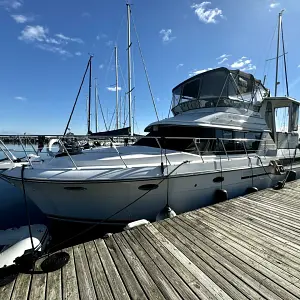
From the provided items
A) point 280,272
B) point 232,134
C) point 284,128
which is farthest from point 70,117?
point 280,272

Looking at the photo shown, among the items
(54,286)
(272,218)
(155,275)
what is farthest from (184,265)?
(272,218)

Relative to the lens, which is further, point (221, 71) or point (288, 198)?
point (221, 71)

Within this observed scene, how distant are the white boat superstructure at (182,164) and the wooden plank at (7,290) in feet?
7.21

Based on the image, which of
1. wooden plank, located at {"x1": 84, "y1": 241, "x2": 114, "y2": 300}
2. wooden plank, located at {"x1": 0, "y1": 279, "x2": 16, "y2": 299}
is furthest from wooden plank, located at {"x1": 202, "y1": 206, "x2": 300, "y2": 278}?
wooden plank, located at {"x1": 0, "y1": 279, "x2": 16, "y2": 299}

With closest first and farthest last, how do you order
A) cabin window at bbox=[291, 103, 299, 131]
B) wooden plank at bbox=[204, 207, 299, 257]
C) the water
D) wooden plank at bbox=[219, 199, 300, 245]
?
1. wooden plank at bbox=[204, 207, 299, 257]
2. wooden plank at bbox=[219, 199, 300, 245]
3. the water
4. cabin window at bbox=[291, 103, 299, 131]

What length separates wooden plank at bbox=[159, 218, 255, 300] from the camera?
92.7 inches

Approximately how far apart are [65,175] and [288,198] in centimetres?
598

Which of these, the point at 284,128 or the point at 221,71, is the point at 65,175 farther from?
the point at 284,128

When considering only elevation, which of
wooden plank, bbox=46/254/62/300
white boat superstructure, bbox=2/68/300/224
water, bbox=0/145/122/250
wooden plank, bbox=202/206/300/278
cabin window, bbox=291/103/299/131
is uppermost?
cabin window, bbox=291/103/299/131

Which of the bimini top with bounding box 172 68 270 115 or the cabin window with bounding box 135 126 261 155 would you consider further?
the bimini top with bounding box 172 68 270 115

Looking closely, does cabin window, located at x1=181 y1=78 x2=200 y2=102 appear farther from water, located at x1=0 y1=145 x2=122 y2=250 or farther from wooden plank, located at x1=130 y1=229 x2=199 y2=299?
wooden plank, located at x1=130 y1=229 x2=199 y2=299

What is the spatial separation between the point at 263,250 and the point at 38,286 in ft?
10.3

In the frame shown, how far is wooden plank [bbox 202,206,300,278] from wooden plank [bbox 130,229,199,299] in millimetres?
1353

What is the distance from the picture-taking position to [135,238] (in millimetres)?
3572
